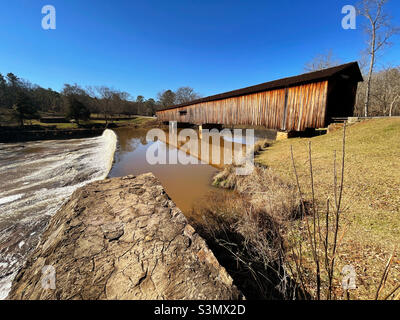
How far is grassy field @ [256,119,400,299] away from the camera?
207cm

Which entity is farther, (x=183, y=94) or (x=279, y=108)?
(x=183, y=94)

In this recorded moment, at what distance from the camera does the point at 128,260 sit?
73.5 inches

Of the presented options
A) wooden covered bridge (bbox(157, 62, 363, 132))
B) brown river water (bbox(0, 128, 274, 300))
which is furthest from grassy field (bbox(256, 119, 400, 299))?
brown river water (bbox(0, 128, 274, 300))

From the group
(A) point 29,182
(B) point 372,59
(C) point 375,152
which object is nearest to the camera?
(C) point 375,152

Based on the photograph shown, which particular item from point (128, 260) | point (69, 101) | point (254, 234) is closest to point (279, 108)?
point (254, 234)

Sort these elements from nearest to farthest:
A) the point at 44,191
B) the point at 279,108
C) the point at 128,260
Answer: the point at 128,260 → the point at 44,191 → the point at 279,108

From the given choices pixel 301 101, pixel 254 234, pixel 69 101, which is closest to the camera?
pixel 254 234

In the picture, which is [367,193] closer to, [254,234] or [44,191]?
[254,234]

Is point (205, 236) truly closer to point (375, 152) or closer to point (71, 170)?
point (375, 152)

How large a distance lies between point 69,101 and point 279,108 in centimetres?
4036

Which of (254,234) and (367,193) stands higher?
(367,193)

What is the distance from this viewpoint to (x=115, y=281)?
1.67 meters
